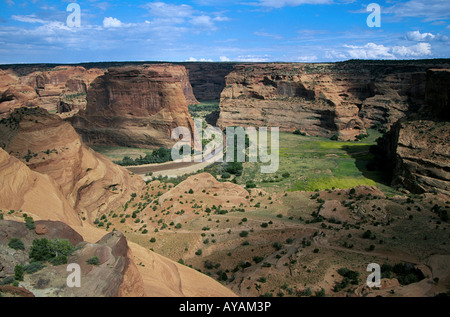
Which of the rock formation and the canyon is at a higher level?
the rock formation

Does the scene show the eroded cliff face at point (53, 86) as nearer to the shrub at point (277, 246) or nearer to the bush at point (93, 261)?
the shrub at point (277, 246)

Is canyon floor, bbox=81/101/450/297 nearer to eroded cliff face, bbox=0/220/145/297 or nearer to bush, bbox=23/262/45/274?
eroded cliff face, bbox=0/220/145/297

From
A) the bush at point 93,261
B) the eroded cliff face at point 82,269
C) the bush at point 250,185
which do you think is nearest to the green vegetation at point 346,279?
the eroded cliff face at point 82,269

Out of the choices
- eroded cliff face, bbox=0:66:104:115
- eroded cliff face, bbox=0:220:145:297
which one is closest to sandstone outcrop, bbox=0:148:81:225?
eroded cliff face, bbox=0:220:145:297

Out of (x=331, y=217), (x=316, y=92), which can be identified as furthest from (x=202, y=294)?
(x=316, y=92)

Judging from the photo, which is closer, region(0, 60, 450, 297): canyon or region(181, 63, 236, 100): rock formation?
region(0, 60, 450, 297): canyon

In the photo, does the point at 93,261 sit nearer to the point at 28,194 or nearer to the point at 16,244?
the point at 16,244
